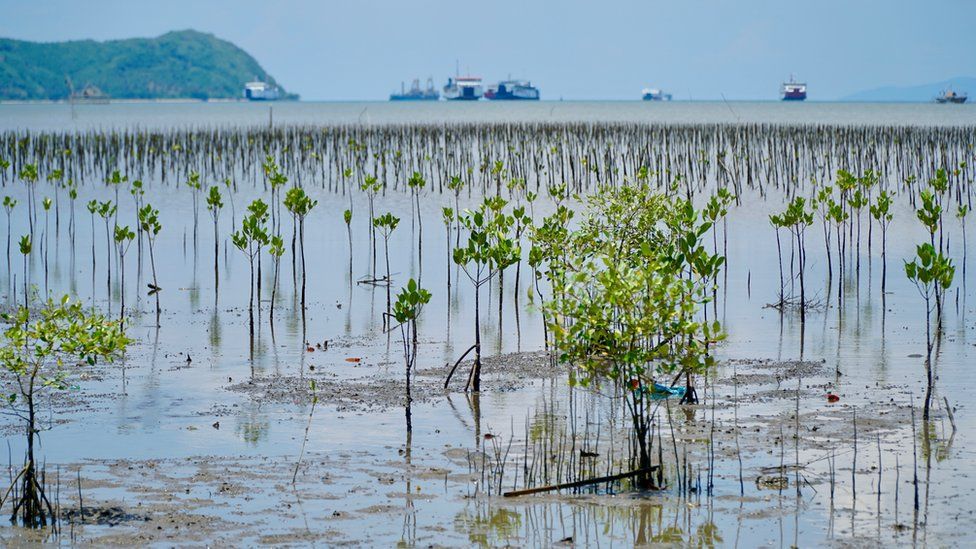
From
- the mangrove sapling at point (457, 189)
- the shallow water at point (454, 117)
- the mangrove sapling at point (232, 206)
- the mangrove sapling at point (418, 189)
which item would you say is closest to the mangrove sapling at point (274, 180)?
the mangrove sapling at point (232, 206)

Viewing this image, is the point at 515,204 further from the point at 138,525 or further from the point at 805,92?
the point at 805,92

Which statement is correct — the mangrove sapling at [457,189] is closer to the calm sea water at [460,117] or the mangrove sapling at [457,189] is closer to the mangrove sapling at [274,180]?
the mangrove sapling at [274,180]

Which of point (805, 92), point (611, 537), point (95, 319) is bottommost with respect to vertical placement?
point (611, 537)

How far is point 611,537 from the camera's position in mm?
7191

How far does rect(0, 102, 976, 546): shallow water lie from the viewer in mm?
7434

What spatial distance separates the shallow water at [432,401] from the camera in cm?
743

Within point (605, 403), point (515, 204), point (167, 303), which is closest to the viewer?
point (605, 403)

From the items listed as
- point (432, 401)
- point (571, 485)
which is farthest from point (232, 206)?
point (571, 485)

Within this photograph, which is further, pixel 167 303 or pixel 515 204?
pixel 515 204

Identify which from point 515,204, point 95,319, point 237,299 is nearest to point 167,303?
point 237,299

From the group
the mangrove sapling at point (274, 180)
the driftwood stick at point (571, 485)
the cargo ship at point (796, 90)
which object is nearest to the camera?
the driftwood stick at point (571, 485)

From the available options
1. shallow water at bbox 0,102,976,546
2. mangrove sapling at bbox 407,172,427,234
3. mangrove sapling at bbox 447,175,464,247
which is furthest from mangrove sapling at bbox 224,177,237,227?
mangrove sapling at bbox 447,175,464,247

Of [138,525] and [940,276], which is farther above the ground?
[940,276]

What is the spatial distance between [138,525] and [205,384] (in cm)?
438
